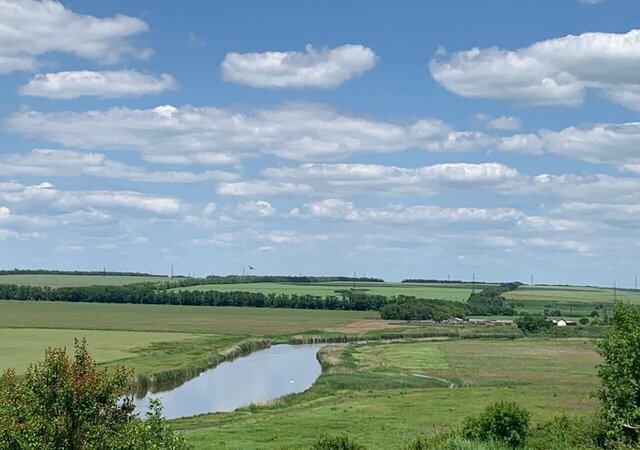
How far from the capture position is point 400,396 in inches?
2297

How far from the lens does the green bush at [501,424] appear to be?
3188 centimetres

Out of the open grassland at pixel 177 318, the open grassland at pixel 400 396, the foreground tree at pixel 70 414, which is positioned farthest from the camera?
the open grassland at pixel 177 318

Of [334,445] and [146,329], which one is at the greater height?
[334,445]

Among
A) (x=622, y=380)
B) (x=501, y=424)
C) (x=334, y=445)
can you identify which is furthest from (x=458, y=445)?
(x=622, y=380)

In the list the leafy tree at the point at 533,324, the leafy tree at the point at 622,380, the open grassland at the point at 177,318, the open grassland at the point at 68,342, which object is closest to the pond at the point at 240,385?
the open grassland at the point at 68,342

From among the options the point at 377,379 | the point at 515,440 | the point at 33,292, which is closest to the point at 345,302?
the point at 33,292

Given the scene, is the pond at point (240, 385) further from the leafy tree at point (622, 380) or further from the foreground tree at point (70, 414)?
the foreground tree at point (70, 414)

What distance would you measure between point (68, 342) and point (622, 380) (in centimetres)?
7329

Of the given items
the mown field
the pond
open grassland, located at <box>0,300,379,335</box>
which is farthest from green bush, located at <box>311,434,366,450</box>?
open grassland, located at <box>0,300,379,335</box>

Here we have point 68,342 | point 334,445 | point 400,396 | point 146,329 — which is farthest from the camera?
point 146,329

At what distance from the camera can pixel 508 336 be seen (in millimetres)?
125875

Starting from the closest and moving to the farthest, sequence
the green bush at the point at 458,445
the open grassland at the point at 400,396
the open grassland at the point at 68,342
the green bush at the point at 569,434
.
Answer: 1. the green bush at the point at 458,445
2. the green bush at the point at 569,434
3. the open grassland at the point at 400,396
4. the open grassland at the point at 68,342

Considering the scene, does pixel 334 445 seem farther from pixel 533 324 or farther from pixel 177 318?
pixel 177 318

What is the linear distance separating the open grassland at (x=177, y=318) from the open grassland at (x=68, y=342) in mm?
9202
